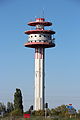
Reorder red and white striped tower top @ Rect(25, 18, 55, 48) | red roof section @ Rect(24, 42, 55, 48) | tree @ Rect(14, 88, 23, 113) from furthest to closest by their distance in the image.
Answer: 1. red and white striped tower top @ Rect(25, 18, 55, 48)
2. red roof section @ Rect(24, 42, 55, 48)
3. tree @ Rect(14, 88, 23, 113)

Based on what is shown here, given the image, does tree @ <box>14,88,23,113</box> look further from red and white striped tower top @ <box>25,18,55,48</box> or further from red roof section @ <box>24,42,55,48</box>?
red and white striped tower top @ <box>25,18,55,48</box>

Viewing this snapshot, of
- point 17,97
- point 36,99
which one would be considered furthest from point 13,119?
point 36,99

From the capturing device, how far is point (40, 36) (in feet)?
260

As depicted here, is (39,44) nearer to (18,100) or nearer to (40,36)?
(40,36)

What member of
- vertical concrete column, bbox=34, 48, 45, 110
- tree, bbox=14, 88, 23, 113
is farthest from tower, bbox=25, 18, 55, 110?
tree, bbox=14, 88, 23, 113

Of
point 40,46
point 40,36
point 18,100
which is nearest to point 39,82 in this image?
point 18,100

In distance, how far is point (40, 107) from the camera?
3034 inches

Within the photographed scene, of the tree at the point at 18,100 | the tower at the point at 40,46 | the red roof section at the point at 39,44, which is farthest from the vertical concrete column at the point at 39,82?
the tree at the point at 18,100

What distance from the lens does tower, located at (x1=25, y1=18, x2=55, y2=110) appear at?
77.3m

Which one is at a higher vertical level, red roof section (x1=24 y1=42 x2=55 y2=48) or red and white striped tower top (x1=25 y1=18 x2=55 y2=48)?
red and white striped tower top (x1=25 y1=18 x2=55 y2=48)

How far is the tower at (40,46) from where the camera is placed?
254ft

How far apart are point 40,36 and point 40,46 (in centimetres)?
208

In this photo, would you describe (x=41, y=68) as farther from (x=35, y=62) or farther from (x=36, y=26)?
(x=36, y=26)

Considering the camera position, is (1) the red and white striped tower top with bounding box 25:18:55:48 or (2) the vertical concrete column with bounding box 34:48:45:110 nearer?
(2) the vertical concrete column with bounding box 34:48:45:110
